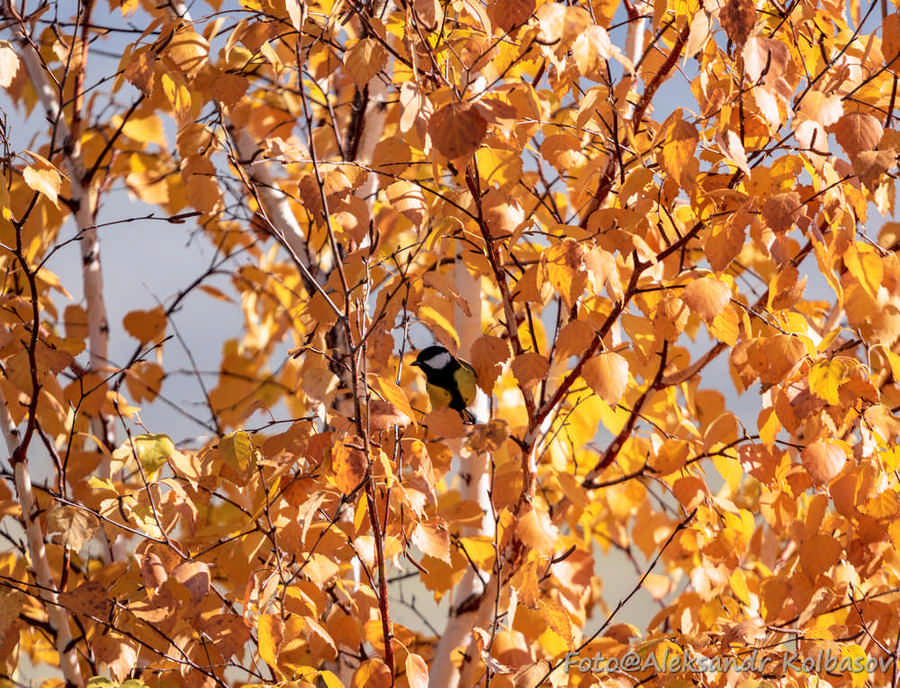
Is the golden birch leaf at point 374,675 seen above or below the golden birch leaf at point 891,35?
below

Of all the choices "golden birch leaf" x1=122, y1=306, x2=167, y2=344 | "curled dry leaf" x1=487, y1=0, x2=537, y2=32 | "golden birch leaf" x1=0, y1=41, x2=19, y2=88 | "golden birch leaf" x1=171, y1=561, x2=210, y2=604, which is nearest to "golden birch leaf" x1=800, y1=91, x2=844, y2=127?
"curled dry leaf" x1=487, y1=0, x2=537, y2=32

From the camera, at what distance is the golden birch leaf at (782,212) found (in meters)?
1.31

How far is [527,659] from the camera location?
1.65 meters

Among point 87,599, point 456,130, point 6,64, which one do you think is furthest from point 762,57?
point 87,599

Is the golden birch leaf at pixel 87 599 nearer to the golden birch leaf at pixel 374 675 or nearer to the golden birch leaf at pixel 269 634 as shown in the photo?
the golden birch leaf at pixel 269 634

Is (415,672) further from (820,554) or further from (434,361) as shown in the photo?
(820,554)

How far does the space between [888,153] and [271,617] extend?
1093 mm

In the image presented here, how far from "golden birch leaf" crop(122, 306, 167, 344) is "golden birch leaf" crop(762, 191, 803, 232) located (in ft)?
5.30

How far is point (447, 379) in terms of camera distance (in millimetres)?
1623

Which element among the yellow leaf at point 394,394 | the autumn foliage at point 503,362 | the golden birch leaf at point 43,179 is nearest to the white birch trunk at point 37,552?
the autumn foliage at point 503,362

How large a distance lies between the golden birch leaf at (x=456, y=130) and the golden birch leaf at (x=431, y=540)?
1.83 ft

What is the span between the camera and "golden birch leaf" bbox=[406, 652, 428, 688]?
1344 mm

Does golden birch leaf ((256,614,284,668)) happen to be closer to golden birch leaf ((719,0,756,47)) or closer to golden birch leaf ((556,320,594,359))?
golden birch leaf ((556,320,594,359))

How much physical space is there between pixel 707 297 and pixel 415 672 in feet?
2.36
